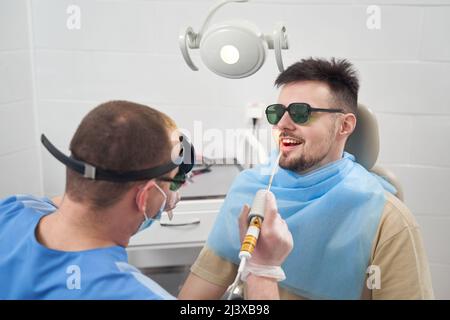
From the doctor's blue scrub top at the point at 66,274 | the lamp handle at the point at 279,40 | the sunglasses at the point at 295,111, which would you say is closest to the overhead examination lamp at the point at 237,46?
the lamp handle at the point at 279,40

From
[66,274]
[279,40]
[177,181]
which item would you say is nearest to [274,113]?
[279,40]

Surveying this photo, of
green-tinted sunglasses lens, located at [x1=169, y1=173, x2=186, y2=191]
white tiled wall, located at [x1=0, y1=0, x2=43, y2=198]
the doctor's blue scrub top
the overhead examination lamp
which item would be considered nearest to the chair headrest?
the overhead examination lamp

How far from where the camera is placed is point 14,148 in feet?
3.02

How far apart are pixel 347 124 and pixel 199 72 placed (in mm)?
339

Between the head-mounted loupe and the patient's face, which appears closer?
the head-mounted loupe

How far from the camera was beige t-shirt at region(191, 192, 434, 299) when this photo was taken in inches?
31.1

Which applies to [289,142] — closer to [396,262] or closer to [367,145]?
[367,145]

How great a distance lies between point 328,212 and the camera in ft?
2.86

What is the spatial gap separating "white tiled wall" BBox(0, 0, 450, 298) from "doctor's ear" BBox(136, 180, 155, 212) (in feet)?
0.77

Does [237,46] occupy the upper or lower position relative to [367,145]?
upper

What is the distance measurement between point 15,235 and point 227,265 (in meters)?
0.42

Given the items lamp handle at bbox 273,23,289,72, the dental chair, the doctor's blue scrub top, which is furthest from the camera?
the dental chair

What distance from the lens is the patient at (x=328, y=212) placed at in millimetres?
809

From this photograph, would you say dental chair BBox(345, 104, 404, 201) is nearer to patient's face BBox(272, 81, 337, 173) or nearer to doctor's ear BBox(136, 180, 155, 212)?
patient's face BBox(272, 81, 337, 173)
